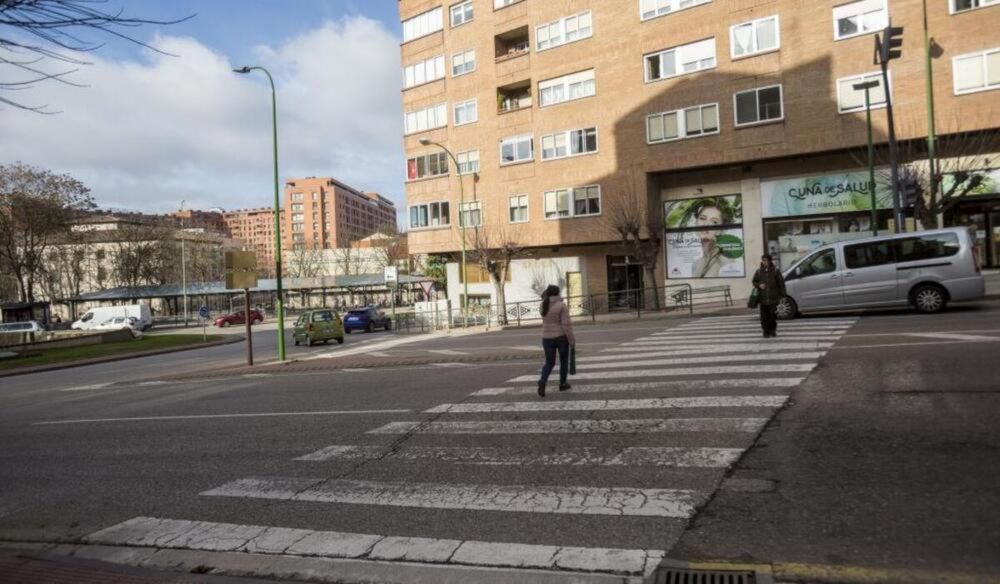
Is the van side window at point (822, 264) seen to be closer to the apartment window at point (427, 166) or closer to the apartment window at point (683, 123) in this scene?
the apartment window at point (683, 123)

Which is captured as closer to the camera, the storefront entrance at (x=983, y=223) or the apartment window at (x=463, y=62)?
the storefront entrance at (x=983, y=223)

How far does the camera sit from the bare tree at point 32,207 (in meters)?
49.6

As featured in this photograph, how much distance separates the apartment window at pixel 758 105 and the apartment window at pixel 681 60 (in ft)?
7.24

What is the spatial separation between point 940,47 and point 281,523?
27399 mm

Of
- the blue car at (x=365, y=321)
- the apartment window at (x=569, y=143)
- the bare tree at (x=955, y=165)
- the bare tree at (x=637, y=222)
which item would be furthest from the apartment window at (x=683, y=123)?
the blue car at (x=365, y=321)

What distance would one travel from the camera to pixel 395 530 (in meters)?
4.80

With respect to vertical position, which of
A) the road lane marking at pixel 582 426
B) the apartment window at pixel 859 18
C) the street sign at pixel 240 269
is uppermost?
the apartment window at pixel 859 18

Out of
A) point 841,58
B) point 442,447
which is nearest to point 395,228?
point 841,58

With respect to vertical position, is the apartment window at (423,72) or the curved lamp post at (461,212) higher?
the apartment window at (423,72)

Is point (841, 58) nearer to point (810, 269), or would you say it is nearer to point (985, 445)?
point (810, 269)

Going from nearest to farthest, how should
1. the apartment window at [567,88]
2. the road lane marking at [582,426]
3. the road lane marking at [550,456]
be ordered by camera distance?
the road lane marking at [550,456] → the road lane marking at [582,426] → the apartment window at [567,88]

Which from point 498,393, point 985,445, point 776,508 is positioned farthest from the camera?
point 498,393

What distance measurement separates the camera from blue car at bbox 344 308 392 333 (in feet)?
133

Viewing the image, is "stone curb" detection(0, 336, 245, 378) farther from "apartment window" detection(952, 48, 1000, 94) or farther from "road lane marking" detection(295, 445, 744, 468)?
"apartment window" detection(952, 48, 1000, 94)
